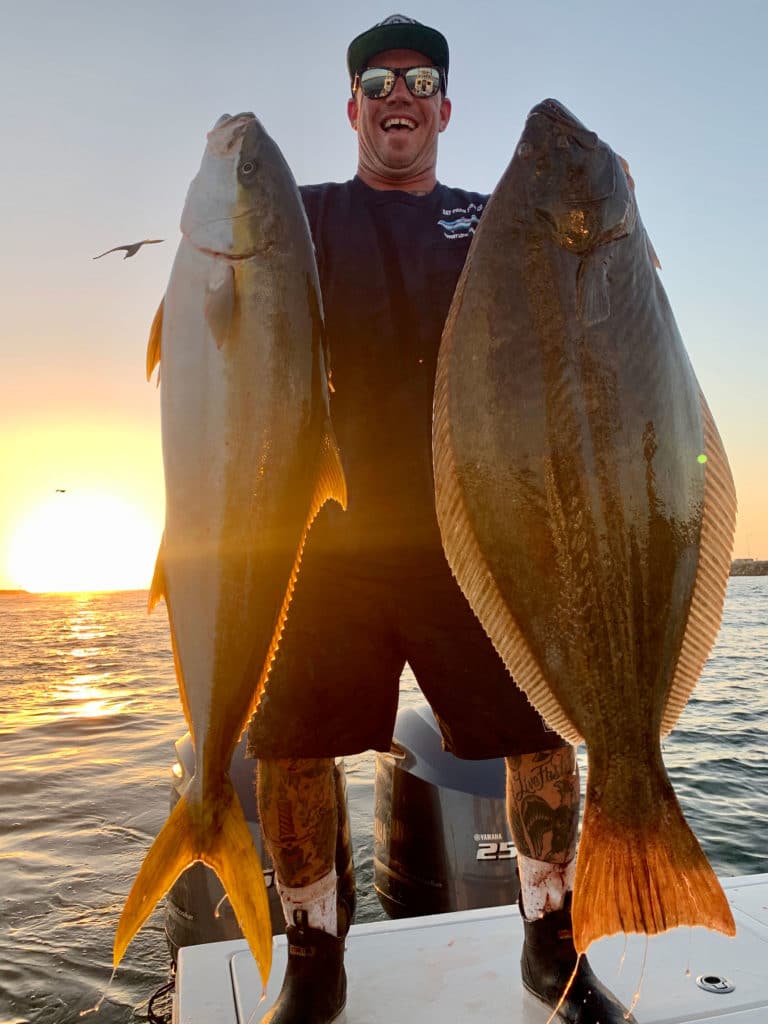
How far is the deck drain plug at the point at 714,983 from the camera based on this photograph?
2916 mm

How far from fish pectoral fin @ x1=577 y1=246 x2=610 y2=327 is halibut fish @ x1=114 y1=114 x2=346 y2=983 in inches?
29.7

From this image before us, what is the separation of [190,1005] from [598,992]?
1467 mm

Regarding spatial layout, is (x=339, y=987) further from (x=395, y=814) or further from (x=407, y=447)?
(x=407, y=447)

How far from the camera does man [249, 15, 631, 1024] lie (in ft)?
9.39

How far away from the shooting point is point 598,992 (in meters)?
2.73

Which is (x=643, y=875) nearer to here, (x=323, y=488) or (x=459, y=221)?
(x=323, y=488)

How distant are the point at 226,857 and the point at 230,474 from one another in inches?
44.6

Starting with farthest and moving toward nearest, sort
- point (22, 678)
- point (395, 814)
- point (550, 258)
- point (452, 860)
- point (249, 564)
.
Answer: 1. point (22, 678)
2. point (395, 814)
3. point (452, 860)
4. point (249, 564)
5. point (550, 258)

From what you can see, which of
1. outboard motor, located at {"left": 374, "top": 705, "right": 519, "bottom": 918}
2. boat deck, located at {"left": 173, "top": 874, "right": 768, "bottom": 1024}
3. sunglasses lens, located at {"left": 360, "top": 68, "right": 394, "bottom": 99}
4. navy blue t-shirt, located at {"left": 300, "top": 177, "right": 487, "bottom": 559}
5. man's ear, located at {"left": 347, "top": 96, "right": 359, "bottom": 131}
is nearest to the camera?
boat deck, located at {"left": 173, "top": 874, "right": 768, "bottom": 1024}

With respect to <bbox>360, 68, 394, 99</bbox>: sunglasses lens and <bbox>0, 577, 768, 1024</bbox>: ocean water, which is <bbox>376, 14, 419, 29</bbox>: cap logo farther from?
<bbox>0, 577, 768, 1024</bbox>: ocean water

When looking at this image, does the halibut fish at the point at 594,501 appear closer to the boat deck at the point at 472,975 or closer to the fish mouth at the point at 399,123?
the boat deck at the point at 472,975

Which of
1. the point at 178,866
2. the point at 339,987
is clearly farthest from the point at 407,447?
the point at 339,987

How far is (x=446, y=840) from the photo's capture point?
4070 mm

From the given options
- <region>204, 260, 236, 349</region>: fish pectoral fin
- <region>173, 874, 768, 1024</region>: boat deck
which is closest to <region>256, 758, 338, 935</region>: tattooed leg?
<region>173, 874, 768, 1024</region>: boat deck
